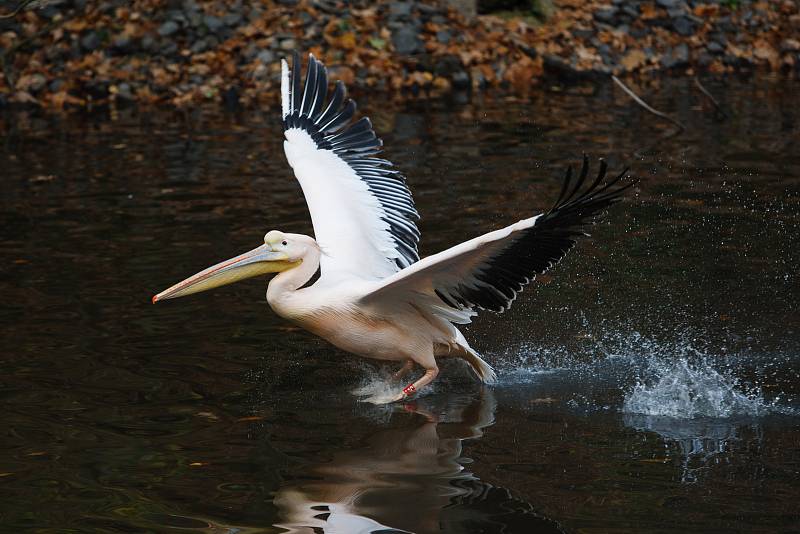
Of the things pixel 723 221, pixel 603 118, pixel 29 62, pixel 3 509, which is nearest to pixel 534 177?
pixel 723 221

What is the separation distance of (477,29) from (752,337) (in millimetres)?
9709

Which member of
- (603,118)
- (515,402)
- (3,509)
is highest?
(603,118)

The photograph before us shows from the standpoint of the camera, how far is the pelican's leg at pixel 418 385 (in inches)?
222

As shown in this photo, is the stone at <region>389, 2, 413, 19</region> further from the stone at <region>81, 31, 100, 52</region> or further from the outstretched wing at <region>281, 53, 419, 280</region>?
the outstretched wing at <region>281, 53, 419, 280</region>

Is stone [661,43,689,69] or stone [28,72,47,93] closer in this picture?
stone [28,72,47,93]

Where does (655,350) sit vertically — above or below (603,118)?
below

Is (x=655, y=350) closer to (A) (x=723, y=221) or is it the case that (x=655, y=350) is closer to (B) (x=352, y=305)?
(B) (x=352, y=305)

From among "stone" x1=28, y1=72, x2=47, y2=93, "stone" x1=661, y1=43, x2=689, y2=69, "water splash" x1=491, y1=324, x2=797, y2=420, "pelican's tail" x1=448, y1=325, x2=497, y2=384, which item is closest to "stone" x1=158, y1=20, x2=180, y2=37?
"stone" x1=28, y1=72, x2=47, y2=93

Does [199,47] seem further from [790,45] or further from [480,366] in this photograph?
[480,366]

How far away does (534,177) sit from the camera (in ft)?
32.2

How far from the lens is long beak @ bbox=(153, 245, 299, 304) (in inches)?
229

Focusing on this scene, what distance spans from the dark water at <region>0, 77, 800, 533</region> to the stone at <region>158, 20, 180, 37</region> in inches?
176

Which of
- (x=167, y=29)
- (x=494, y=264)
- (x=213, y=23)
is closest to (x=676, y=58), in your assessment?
(x=213, y=23)

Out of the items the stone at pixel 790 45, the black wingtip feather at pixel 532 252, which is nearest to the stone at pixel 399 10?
the stone at pixel 790 45
